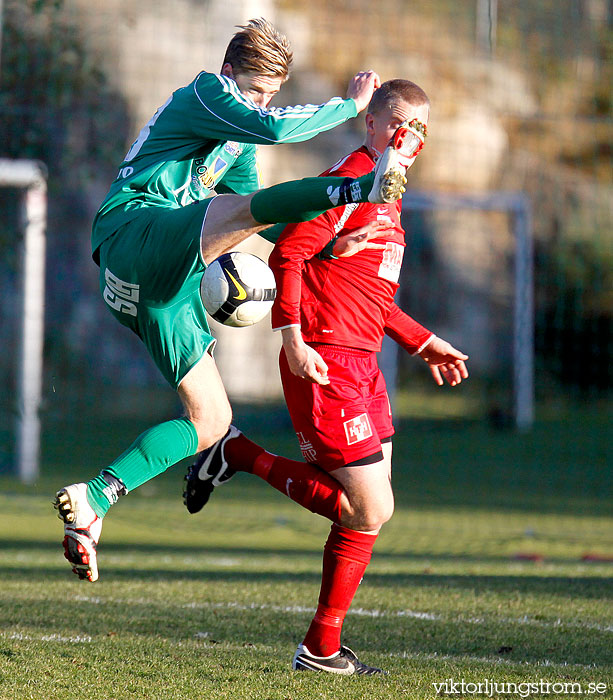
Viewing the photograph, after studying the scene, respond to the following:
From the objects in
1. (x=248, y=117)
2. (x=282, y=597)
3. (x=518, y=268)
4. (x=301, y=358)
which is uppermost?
(x=248, y=117)

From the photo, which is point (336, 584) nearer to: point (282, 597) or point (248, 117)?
point (282, 597)

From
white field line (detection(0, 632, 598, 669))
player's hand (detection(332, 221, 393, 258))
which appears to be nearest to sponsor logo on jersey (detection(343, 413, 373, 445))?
Result: player's hand (detection(332, 221, 393, 258))

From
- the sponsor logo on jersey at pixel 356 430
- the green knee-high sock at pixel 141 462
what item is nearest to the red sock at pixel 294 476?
the sponsor logo on jersey at pixel 356 430

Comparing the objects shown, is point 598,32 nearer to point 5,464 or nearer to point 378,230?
point 5,464

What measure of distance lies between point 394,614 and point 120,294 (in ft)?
6.39

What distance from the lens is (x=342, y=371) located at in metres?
3.76

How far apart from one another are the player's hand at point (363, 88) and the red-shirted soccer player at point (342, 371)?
5 centimetres

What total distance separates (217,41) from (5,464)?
631 centimetres

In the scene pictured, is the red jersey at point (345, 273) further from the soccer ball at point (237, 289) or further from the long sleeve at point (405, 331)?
the long sleeve at point (405, 331)

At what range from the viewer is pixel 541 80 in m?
19.5

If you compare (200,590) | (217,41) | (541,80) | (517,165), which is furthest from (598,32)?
(200,590)

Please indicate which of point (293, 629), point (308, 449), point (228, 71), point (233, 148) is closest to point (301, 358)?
point (308, 449)

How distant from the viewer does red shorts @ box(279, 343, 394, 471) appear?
3666mm

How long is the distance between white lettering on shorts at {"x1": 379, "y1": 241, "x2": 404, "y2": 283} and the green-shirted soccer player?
0.50m
